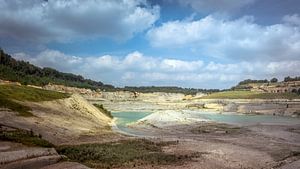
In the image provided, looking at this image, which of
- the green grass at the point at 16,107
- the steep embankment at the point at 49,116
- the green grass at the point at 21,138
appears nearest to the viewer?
the green grass at the point at 21,138

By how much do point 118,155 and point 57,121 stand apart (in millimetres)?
24962

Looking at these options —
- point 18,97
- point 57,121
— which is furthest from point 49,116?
point 18,97

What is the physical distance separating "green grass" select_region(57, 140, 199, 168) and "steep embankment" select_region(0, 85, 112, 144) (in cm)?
619

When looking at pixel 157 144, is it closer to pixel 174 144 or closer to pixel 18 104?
pixel 174 144

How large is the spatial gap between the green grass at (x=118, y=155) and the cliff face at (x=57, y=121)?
6.20 meters

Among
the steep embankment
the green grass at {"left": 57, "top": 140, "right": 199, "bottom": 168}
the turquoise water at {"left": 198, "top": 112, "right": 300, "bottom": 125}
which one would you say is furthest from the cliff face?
the turquoise water at {"left": 198, "top": 112, "right": 300, "bottom": 125}

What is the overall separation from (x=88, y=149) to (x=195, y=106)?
159246 millimetres

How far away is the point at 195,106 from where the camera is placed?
648ft

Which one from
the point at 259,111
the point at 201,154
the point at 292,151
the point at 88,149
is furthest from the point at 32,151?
the point at 259,111

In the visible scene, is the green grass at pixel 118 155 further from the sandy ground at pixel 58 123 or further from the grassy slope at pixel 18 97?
the grassy slope at pixel 18 97

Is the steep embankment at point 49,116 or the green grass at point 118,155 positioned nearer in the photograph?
the green grass at point 118,155

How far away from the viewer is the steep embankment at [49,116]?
50.1 metres

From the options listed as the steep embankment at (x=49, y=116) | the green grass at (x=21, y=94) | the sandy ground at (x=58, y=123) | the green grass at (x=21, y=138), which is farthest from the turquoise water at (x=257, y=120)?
the green grass at (x=21, y=138)

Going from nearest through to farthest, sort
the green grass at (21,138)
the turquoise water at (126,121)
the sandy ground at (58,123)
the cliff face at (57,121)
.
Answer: the green grass at (21,138) < the sandy ground at (58,123) < the cliff face at (57,121) < the turquoise water at (126,121)
